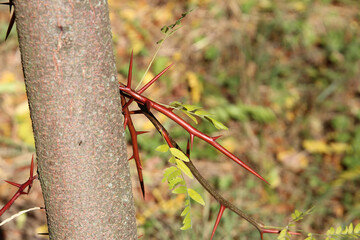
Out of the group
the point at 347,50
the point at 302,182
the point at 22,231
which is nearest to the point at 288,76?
the point at 347,50

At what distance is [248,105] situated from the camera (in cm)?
365

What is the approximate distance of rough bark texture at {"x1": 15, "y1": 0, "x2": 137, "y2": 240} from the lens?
0.75 m

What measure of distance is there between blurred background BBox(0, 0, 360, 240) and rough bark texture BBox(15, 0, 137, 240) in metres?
1.38

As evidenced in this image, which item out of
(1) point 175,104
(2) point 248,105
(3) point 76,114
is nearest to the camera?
(3) point 76,114

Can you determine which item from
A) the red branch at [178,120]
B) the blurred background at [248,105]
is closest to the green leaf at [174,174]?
the red branch at [178,120]

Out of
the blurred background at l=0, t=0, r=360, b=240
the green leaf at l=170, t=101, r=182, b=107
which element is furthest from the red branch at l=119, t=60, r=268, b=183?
the blurred background at l=0, t=0, r=360, b=240

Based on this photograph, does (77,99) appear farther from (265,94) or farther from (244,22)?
(244,22)

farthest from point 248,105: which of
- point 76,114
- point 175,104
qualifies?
point 76,114

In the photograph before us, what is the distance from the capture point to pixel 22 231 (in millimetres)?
2412

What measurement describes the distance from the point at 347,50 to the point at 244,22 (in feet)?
3.50

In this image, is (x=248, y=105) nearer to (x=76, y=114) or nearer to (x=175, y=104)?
(x=175, y=104)

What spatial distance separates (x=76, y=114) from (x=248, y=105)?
297 cm

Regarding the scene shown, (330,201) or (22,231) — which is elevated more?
(22,231)

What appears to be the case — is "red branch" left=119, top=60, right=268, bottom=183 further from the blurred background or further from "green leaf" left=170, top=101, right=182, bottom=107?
the blurred background
